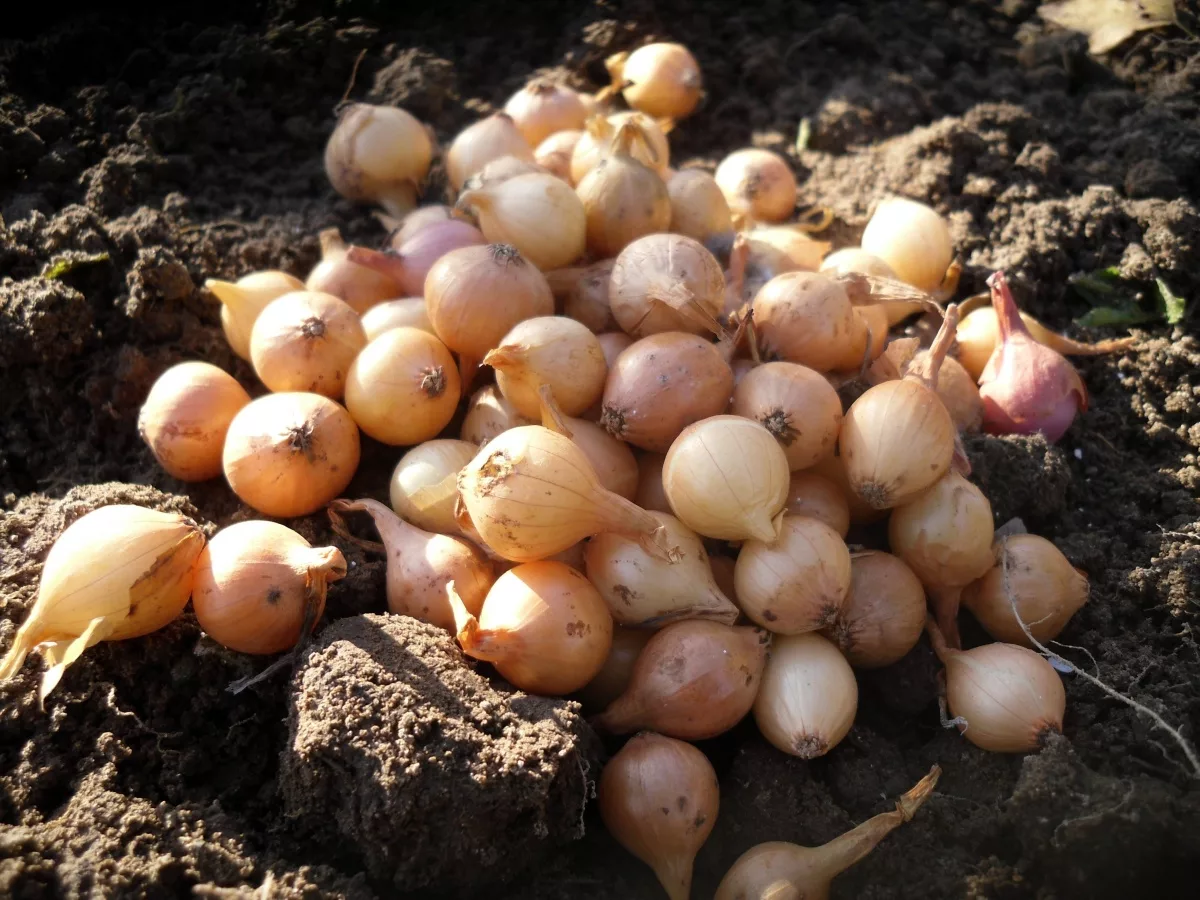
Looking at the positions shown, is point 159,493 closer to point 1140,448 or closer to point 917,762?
point 917,762

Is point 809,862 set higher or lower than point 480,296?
lower

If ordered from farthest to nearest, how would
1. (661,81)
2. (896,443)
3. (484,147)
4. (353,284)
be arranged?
(661,81) → (484,147) → (353,284) → (896,443)

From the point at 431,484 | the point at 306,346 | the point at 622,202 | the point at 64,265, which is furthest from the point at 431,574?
the point at 64,265

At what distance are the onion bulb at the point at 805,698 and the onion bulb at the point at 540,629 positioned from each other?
1.06 feet

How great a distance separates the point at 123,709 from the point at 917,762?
A: 58.3 inches

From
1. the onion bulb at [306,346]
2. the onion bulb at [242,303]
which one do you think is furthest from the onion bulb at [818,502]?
the onion bulb at [242,303]

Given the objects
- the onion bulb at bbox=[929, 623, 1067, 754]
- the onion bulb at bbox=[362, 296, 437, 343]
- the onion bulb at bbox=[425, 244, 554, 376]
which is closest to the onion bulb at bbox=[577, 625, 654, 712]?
the onion bulb at bbox=[929, 623, 1067, 754]

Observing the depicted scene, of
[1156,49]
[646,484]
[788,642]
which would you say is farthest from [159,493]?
[1156,49]

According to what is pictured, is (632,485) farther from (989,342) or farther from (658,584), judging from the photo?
(989,342)

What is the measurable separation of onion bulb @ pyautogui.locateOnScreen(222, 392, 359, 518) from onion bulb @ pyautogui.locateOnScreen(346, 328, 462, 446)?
2.4 inches

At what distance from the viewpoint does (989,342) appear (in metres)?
2.29

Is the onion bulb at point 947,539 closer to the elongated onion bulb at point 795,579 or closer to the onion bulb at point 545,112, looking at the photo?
the elongated onion bulb at point 795,579

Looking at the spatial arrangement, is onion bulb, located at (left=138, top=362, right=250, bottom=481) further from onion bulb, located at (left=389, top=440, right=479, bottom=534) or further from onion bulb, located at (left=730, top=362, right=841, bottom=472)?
onion bulb, located at (left=730, top=362, right=841, bottom=472)

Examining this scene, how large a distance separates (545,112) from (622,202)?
837 millimetres
